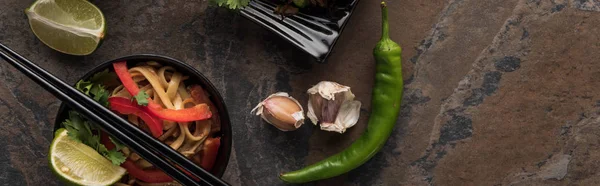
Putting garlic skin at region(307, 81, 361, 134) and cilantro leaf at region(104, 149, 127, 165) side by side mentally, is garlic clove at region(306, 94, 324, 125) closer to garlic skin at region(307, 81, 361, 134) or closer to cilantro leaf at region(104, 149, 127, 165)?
garlic skin at region(307, 81, 361, 134)

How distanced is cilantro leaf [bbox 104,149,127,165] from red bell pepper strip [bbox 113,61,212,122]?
20 cm

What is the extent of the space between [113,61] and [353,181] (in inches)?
43.0

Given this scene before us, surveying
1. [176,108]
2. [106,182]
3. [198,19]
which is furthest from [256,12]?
[106,182]

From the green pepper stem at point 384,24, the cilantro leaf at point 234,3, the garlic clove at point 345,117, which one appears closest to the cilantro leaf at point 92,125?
the cilantro leaf at point 234,3

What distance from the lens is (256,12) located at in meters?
2.62

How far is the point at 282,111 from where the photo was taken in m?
2.65

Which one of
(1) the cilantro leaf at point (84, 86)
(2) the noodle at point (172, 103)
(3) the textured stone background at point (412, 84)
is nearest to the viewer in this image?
(1) the cilantro leaf at point (84, 86)

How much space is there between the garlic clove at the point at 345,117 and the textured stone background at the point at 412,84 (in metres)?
0.07

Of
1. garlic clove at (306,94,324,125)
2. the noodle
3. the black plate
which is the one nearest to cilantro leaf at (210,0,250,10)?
the black plate

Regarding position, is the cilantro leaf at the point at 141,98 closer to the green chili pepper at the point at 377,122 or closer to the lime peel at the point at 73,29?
the lime peel at the point at 73,29

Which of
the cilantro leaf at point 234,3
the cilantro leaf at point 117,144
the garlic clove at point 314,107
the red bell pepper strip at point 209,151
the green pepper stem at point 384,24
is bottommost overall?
the red bell pepper strip at point 209,151

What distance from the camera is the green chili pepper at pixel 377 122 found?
8.61 ft

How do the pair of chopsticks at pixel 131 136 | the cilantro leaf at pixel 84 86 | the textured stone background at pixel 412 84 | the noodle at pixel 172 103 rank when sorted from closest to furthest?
the pair of chopsticks at pixel 131 136
the cilantro leaf at pixel 84 86
the noodle at pixel 172 103
the textured stone background at pixel 412 84

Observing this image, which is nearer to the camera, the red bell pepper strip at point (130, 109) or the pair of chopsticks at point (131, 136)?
the pair of chopsticks at point (131, 136)
